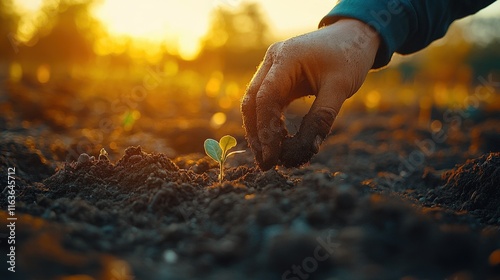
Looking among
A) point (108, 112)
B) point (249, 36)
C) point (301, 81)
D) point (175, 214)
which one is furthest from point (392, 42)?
point (249, 36)

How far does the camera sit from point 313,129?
2.40 m

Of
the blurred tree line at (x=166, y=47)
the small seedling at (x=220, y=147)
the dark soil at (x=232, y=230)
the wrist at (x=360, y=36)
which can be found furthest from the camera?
the blurred tree line at (x=166, y=47)

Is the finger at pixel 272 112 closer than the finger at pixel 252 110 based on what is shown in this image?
Yes

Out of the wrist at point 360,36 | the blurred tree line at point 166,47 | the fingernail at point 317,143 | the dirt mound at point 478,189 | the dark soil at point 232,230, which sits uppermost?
the blurred tree line at point 166,47

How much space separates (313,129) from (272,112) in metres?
0.24

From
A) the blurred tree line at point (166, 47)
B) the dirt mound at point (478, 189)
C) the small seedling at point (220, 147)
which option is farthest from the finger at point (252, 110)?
the blurred tree line at point (166, 47)

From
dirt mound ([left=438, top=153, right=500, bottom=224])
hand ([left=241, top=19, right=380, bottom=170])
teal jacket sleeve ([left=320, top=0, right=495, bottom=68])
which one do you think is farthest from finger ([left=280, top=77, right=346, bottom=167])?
dirt mound ([left=438, top=153, right=500, bottom=224])

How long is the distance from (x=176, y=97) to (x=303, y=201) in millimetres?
10213

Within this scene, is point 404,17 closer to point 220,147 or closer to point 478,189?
point 478,189

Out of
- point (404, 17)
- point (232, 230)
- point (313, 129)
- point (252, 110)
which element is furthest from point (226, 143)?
point (404, 17)

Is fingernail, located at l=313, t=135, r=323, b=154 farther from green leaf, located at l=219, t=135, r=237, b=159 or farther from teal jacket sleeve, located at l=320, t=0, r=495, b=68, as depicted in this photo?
teal jacket sleeve, located at l=320, t=0, r=495, b=68

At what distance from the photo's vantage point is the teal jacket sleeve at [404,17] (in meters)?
2.66

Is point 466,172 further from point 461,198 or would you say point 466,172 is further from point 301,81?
point 301,81

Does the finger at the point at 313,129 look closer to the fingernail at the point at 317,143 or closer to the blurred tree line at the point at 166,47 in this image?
the fingernail at the point at 317,143
